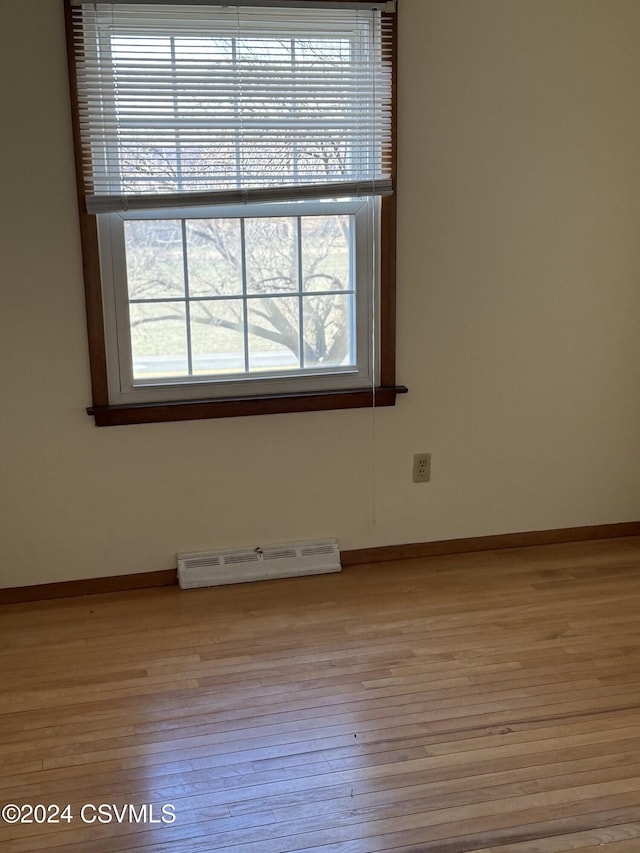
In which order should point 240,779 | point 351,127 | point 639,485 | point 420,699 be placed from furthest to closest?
point 639,485
point 351,127
point 420,699
point 240,779

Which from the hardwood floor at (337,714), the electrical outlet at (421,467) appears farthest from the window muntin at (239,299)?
the hardwood floor at (337,714)

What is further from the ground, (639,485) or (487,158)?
(487,158)

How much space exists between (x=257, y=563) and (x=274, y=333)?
87 centimetres

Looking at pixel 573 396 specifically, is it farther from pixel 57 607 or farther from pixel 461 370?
pixel 57 607

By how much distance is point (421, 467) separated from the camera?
3408 mm

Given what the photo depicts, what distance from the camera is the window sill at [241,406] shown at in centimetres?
305

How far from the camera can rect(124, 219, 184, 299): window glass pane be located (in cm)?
Answer: 300

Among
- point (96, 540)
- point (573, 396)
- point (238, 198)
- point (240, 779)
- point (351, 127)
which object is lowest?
point (240, 779)

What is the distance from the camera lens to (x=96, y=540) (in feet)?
10.3

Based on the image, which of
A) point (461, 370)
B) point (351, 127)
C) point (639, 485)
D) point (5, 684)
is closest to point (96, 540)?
point (5, 684)

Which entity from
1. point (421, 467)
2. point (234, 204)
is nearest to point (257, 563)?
point (421, 467)

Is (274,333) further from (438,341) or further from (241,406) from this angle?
(438,341)

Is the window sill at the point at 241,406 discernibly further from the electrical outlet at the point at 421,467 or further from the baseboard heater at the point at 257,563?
the baseboard heater at the point at 257,563

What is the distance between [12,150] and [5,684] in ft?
5.53
